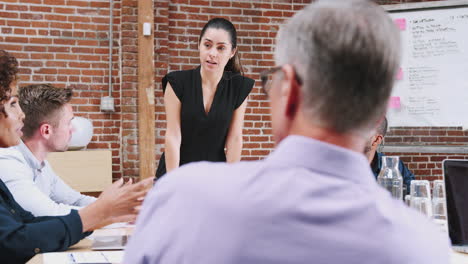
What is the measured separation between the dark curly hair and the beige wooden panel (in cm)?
255

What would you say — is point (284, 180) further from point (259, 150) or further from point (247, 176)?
point (259, 150)

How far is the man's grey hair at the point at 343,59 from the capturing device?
1.86 ft

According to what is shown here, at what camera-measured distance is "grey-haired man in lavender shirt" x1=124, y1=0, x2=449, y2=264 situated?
531 mm

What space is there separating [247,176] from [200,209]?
0.06 metres

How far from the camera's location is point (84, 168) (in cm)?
398

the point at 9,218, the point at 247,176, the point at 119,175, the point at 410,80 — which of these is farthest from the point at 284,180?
the point at 119,175

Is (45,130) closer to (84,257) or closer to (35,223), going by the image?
(35,223)

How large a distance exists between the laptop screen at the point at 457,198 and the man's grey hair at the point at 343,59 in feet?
3.47

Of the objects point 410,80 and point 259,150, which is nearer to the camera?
point 410,80

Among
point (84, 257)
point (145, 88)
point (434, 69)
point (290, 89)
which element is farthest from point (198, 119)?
point (290, 89)

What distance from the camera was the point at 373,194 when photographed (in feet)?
1.88

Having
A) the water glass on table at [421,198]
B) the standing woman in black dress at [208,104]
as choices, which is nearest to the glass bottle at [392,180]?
the water glass on table at [421,198]

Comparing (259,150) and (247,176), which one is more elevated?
(247,176)

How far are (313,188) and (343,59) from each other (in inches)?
5.8
